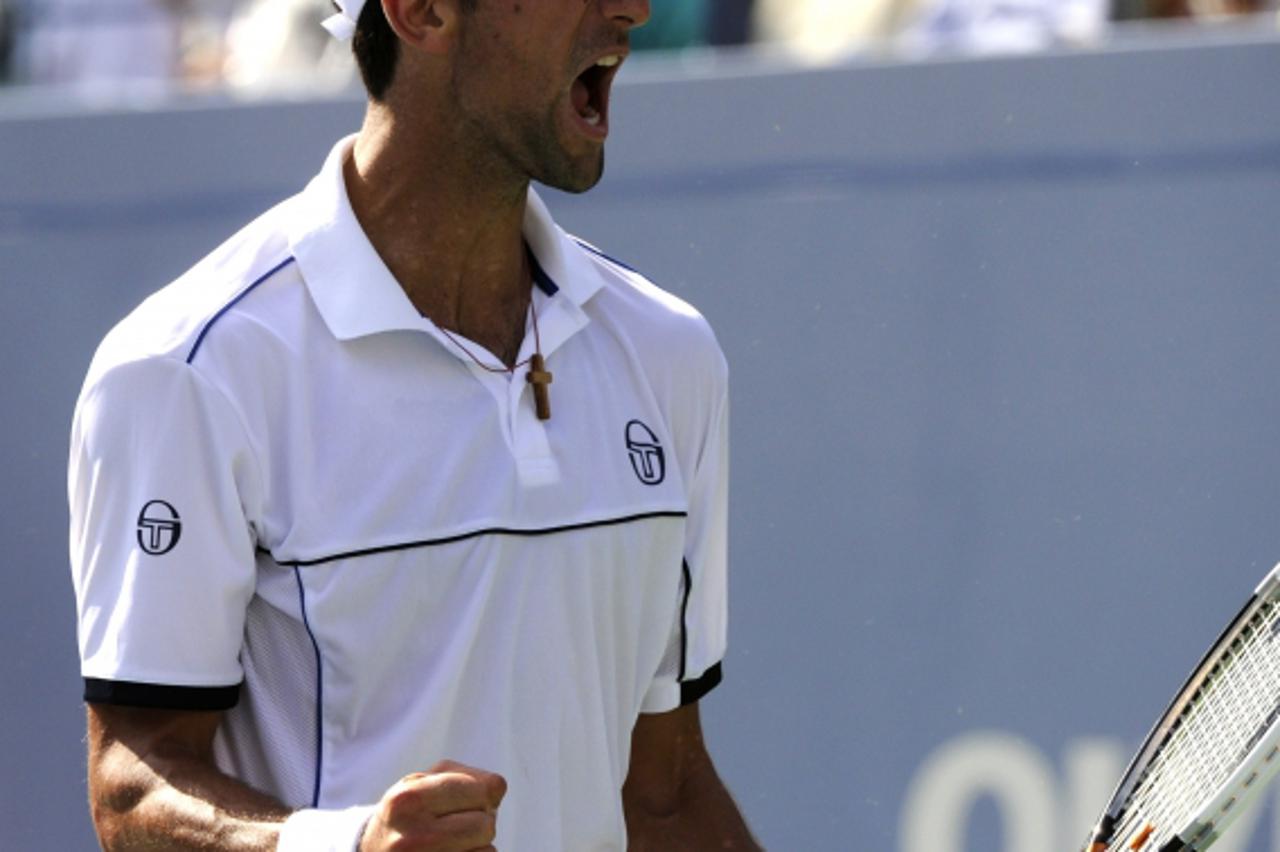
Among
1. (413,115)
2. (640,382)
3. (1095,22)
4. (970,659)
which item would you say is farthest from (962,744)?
Answer: (413,115)

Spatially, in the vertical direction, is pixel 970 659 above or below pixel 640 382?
below

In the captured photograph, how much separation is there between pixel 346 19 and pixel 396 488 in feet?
1.79

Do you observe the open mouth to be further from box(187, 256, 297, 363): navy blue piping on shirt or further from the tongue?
box(187, 256, 297, 363): navy blue piping on shirt

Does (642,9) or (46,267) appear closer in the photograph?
(642,9)

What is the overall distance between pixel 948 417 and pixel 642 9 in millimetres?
1818

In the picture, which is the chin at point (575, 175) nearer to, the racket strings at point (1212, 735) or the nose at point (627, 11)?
the nose at point (627, 11)

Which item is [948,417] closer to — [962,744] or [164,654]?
[962,744]

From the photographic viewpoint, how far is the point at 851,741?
4.16 meters

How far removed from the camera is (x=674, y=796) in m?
2.66

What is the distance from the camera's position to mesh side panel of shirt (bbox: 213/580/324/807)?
2.26m

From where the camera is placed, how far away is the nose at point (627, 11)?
2.39 meters

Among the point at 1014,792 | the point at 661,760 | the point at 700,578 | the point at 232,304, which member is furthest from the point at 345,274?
the point at 1014,792

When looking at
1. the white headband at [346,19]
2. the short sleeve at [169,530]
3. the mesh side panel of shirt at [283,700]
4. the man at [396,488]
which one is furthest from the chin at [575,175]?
the mesh side panel of shirt at [283,700]

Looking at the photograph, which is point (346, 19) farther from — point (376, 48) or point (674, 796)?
point (674, 796)
